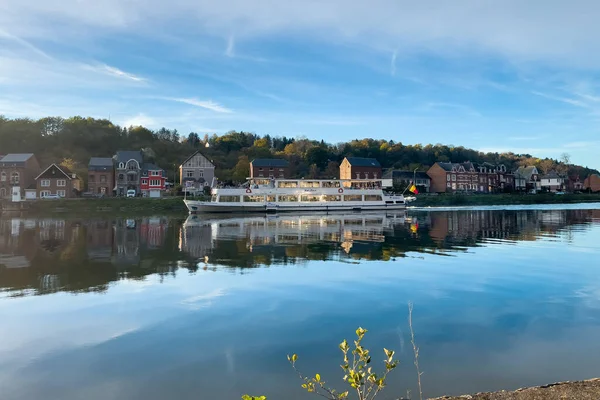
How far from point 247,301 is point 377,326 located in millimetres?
3722

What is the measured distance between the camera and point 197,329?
348 inches

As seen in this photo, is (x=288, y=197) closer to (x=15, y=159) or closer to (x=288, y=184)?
(x=288, y=184)

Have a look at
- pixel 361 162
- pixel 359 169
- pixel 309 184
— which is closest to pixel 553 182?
pixel 361 162

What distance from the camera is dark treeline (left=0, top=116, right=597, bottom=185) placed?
101062 mm

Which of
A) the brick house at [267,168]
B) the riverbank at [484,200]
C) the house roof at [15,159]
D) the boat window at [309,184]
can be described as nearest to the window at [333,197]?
the boat window at [309,184]

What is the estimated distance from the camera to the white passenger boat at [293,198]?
5779cm

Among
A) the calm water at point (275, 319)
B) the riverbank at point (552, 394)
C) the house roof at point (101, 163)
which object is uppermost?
the house roof at point (101, 163)

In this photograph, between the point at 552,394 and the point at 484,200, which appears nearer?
the point at 552,394

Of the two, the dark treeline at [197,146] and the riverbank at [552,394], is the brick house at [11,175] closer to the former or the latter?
the dark treeline at [197,146]

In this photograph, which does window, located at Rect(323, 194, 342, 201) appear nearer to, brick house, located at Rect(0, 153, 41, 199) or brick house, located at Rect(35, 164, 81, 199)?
brick house, located at Rect(35, 164, 81, 199)

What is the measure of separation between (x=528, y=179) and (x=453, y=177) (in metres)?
35.9

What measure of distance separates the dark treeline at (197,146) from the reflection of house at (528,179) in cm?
1099

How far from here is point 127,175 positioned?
7706 centimetres

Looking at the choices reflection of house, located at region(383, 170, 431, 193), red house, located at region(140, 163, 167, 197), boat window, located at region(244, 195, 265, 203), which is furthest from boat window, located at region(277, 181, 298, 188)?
reflection of house, located at region(383, 170, 431, 193)
